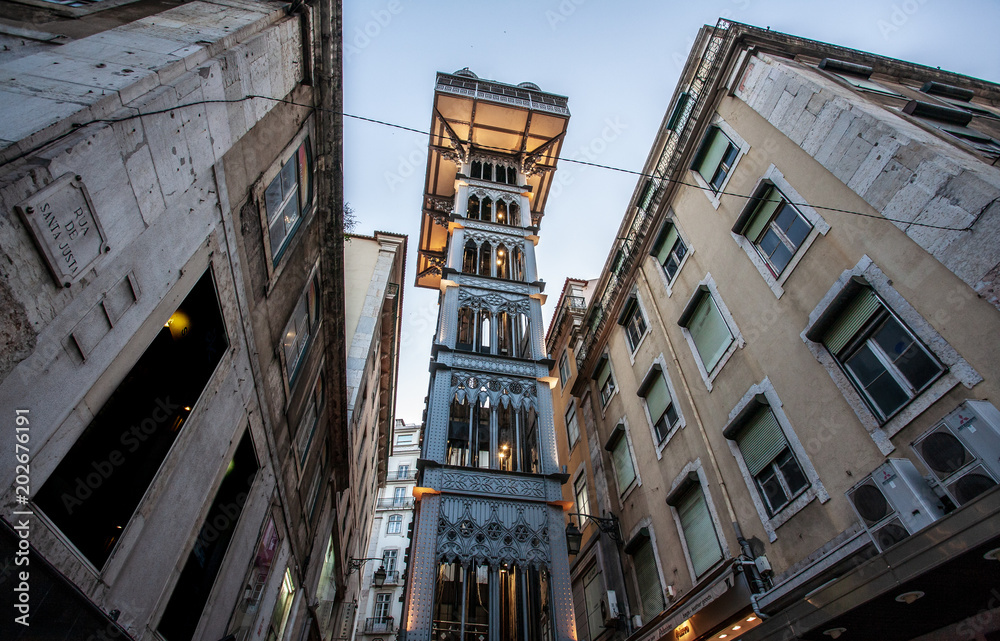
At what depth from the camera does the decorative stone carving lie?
10.8 m

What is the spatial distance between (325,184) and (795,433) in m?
10.8

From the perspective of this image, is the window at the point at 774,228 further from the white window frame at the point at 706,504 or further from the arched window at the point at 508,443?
the arched window at the point at 508,443

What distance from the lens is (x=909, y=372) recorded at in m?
6.93

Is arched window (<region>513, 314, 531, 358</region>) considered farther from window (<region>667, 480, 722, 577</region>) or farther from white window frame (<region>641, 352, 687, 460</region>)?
window (<region>667, 480, 722, 577</region>)

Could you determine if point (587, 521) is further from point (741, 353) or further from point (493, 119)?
point (493, 119)

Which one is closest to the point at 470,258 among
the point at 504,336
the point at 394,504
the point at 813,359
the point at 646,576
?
the point at 504,336

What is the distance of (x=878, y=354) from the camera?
7.46 metres

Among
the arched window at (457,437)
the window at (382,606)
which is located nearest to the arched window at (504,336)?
the arched window at (457,437)

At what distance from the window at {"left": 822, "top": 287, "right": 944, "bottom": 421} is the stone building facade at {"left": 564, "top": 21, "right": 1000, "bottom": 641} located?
0.03m

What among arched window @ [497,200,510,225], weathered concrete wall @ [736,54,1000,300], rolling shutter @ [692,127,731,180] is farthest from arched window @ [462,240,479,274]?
weathered concrete wall @ [736,54,1000,300]

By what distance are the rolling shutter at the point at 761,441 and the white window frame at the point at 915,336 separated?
168 cm

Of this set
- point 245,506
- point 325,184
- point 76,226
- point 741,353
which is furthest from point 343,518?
point 76,226

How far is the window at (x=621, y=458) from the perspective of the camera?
14898mm

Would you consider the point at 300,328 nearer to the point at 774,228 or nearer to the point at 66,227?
the point at 66,227
